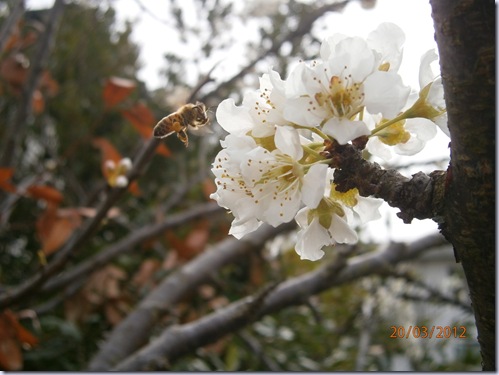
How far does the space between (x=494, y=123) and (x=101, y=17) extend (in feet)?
8.69

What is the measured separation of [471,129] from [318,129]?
0.45 ft

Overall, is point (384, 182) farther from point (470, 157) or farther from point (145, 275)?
point (145, 275)

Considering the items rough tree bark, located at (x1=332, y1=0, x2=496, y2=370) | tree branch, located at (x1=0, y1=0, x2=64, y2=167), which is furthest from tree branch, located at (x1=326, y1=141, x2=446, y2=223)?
tree branch, located at (x1=0, y1=0, x2=64, y2=167)

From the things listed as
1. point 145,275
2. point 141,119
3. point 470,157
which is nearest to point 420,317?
point 145,275

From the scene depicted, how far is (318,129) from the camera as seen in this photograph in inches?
18.9

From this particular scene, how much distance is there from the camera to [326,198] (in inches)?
20.0

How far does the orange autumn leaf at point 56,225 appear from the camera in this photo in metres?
1.48

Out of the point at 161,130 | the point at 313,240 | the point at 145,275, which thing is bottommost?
the point at 145,275

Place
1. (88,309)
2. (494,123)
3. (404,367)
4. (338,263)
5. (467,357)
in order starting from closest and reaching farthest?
(494,123)
(338,263)
(88,309)
(467,357)
(404,367)

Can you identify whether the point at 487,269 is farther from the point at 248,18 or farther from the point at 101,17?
the point at 101,17

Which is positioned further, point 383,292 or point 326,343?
point 383,292

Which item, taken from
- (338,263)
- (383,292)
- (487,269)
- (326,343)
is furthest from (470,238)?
(383,292)

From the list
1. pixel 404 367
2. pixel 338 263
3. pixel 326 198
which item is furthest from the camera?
pixel 404 367

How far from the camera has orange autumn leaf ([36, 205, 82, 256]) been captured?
58.4 inches
